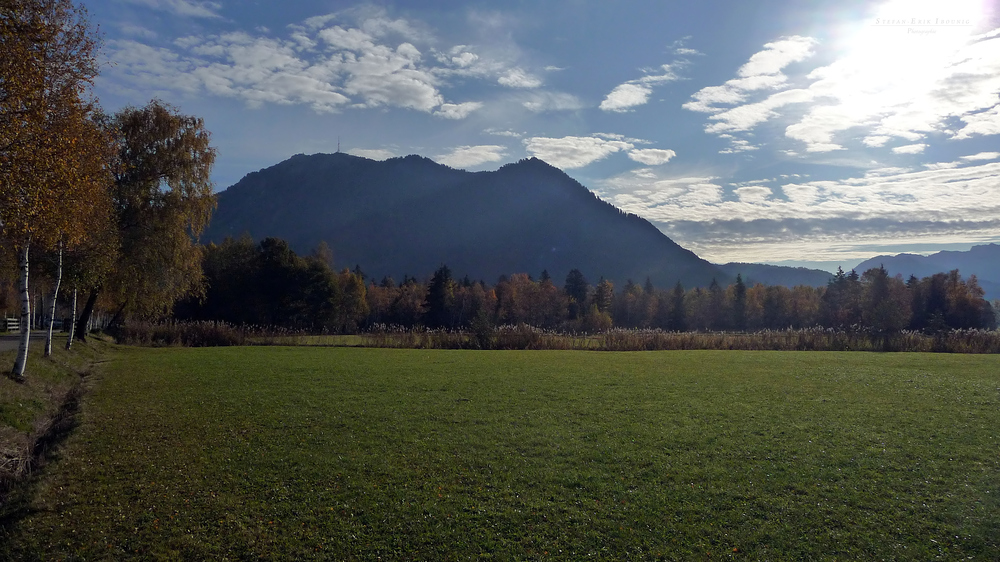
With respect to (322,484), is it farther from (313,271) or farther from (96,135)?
(313,271)

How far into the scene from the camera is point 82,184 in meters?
9.70

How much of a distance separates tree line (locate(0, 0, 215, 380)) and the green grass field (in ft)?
12.9

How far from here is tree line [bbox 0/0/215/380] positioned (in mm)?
7988

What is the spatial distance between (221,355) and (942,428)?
2432 cm

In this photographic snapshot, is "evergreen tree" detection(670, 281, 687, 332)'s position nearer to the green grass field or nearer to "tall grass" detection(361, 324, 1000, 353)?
"tall grass" detection(361, 324, 1000, 353)

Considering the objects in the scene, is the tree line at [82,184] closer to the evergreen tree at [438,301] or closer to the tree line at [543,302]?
the tree line at [543,302]

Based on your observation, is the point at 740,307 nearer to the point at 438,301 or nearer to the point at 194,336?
the point at 438,301

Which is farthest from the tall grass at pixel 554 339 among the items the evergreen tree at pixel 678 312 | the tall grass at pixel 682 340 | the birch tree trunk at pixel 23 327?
the evergreen tree at pixel 678 312

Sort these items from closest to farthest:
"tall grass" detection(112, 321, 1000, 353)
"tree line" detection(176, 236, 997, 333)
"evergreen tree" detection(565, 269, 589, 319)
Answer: "tall grass" detection(112, 321, 1000, 353) < "tree line" detection(176, 236, 997, 333) < "evergreen tree" detection(565, 269, 589, 319)

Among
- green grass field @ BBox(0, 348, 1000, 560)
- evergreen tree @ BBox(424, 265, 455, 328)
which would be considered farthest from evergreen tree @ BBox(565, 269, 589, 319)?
green grass field @ BBox(0, 348, 1000, 560)

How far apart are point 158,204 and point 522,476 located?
24.7 metres

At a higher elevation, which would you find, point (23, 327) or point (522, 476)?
point (23, 327)

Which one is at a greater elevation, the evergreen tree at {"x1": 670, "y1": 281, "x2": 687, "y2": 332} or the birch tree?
the birch tree

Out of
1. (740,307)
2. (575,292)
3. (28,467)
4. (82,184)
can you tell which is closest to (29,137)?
(82,184)
